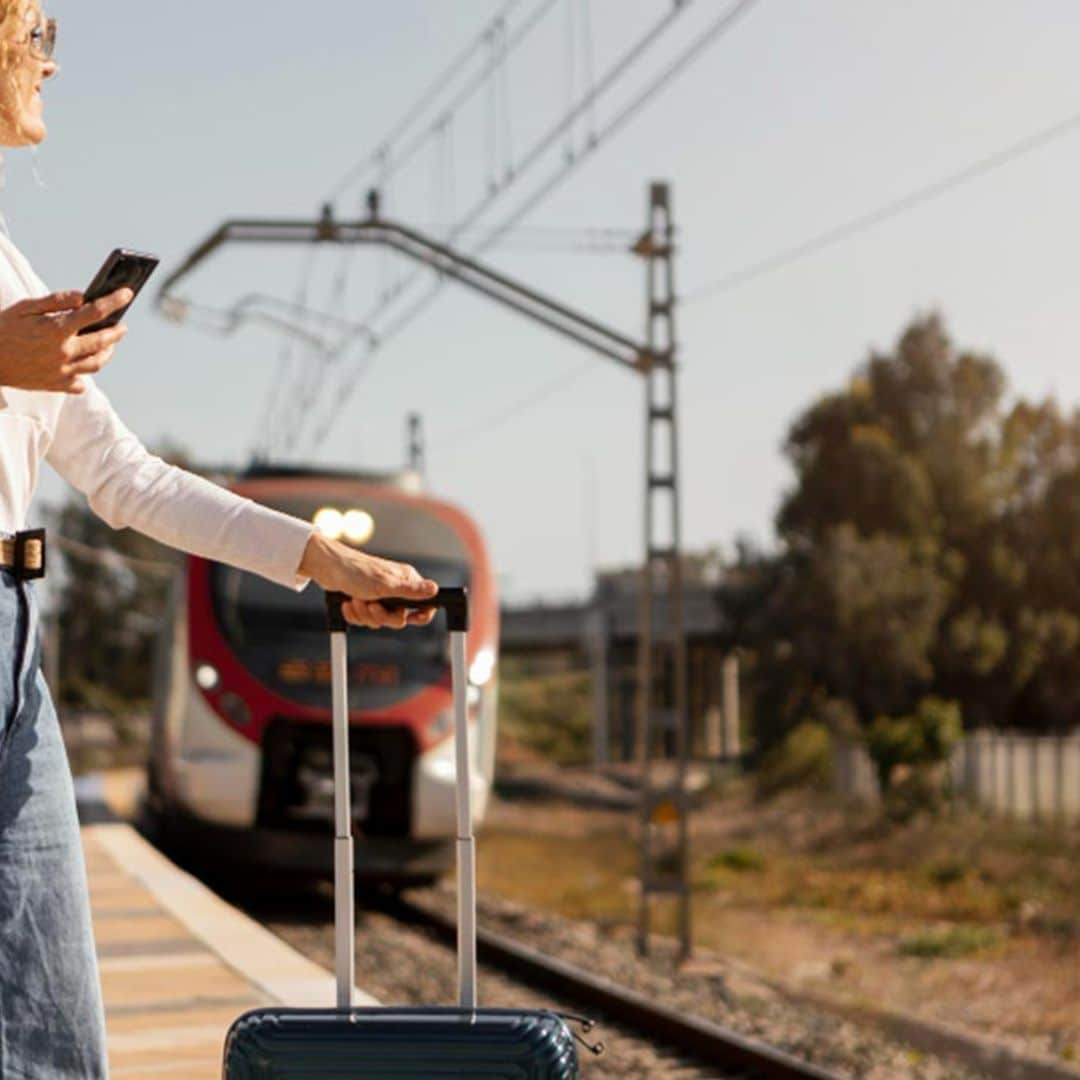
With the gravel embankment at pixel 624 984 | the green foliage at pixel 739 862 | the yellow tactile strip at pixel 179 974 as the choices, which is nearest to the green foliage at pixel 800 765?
the green foliage at pixel 739 862

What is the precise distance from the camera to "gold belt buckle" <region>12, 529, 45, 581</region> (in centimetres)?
251

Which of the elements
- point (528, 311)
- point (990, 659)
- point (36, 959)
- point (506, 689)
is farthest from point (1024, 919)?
point (506, 689)

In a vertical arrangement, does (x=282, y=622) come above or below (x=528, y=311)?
below

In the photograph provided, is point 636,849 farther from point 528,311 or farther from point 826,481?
point 826,481

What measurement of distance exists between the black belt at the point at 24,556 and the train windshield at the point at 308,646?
10354 millimetres

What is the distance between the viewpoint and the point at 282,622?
13125 mm

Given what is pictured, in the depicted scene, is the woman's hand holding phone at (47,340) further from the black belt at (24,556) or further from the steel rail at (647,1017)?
the steel rail at (647,1017)

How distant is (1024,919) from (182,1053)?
36.9ft

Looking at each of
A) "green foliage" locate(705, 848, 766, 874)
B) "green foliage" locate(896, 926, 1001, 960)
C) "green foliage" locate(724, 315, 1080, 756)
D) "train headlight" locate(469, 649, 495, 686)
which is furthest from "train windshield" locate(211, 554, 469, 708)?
"green foliage" locate(724, 315, 1080, 756)

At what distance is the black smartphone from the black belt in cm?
26

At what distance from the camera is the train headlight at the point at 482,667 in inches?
496

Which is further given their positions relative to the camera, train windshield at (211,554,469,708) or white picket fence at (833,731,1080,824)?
white picket fence at (833,731,1080,824)

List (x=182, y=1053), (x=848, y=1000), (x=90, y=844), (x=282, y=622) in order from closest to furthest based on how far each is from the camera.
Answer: (x=182, y=1053) < (x=848, y=1000) < (x=282, y=622) < (x=90, y=844)

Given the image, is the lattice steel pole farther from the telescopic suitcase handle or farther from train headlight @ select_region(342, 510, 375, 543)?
the telescopic suitcase handle
